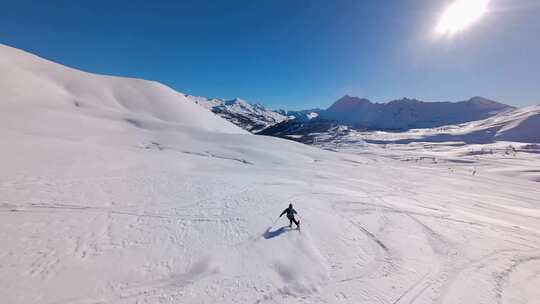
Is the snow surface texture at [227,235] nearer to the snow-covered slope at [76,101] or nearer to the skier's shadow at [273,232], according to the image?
the skier's shadow at [273,232]

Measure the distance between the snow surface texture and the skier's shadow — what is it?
0.11m

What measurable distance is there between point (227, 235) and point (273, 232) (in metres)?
2.52

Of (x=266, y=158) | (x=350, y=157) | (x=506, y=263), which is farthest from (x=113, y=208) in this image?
(x=350, y=157)

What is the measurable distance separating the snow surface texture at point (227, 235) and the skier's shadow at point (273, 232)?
110 millimetres

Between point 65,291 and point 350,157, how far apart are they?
5248cm

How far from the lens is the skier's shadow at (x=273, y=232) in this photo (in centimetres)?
1302

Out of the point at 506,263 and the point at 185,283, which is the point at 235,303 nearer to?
the point at 185,283

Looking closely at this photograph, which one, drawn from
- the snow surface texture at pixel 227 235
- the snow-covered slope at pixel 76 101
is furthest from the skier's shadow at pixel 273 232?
the snow-covered slope at pixel 76 101

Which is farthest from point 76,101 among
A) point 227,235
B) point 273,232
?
point 273,232

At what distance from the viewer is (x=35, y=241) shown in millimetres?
10609

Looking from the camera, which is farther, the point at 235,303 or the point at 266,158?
the point at 266,158

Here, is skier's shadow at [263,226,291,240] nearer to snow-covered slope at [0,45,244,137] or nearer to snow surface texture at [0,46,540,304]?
snow surface texture at [0,46,540,304]

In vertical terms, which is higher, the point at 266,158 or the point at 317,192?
the point at 266,158

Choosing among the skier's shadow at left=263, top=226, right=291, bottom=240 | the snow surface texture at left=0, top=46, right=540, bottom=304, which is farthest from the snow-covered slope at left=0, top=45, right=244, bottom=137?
the skier's shadow at left=263, top=226, right=291, bottom=240
